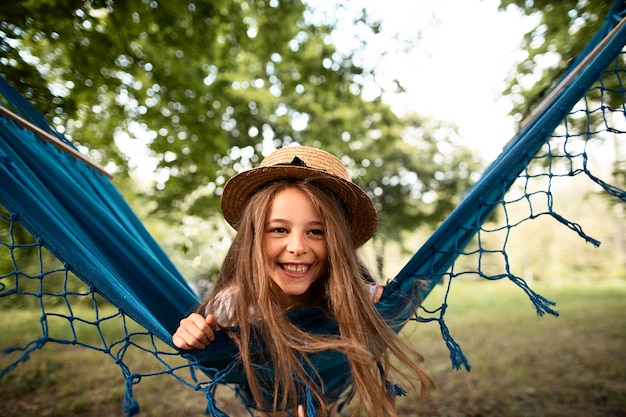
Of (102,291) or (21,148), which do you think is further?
(21,148)

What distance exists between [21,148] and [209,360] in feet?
3.06

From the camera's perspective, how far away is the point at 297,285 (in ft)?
4.34

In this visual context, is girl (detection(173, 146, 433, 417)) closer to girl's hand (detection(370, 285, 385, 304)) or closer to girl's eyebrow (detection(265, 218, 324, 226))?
girl's eyebrow (detection(265, 218, 324, 226))


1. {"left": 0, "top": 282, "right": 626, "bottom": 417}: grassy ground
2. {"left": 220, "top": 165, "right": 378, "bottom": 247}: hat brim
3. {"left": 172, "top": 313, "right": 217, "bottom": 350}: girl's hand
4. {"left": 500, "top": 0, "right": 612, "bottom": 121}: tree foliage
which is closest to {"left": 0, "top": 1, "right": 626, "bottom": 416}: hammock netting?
{"left": 172, "top": 313, "right": 217, "bottom": 350}: girl's hand

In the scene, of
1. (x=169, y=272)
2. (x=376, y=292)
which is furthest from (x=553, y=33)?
(x=169, y=272)

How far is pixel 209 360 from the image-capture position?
1.19 metres

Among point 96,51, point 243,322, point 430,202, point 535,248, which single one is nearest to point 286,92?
point 96,51

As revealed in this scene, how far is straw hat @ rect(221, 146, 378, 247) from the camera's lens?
4.33 ft

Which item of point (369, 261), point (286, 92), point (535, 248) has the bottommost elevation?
point (369, 261)

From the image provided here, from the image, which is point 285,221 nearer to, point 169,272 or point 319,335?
point 319,335

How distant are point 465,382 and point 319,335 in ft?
7.88

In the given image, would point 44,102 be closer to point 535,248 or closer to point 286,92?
point 286,92

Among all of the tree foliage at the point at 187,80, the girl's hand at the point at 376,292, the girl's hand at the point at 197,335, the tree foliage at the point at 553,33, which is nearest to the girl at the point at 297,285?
the girl's hand at the point at 197,335

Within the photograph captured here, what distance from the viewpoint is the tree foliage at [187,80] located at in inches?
94.3
